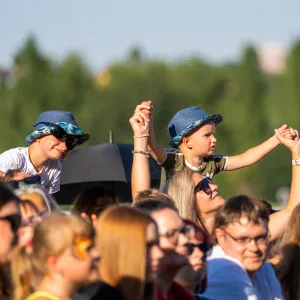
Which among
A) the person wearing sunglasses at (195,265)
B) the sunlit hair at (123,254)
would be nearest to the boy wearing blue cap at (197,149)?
the person wearing sunglasses at (195,265)

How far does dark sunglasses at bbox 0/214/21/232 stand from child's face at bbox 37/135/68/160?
10.5 ft

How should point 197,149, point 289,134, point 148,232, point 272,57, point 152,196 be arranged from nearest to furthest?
point 148,232 < point 152,196 < point 289,134 < point 197,149 < point 272,57

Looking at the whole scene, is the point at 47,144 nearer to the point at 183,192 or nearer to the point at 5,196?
the point at 183,192

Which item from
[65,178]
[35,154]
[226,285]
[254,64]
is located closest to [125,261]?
[226,285]

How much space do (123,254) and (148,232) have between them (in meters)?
0.16

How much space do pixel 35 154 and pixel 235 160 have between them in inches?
60.8

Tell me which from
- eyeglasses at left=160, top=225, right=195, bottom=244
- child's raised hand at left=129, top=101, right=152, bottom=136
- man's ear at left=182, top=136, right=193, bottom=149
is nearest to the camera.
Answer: eyeglasses at left=160, top=225, right=195, bottom=244

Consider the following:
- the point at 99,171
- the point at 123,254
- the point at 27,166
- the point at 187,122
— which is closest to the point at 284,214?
the point at 187,122

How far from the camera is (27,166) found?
8.01m

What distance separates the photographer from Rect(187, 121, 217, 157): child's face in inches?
320

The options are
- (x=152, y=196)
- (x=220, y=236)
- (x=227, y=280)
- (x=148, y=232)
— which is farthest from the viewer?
(x=152, y=196)

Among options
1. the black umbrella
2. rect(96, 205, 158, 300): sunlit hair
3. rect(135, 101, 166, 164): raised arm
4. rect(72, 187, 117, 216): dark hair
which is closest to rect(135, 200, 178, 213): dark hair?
rect(96, 205, 158, 300): sunlit hair

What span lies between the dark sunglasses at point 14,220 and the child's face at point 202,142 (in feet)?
11.4

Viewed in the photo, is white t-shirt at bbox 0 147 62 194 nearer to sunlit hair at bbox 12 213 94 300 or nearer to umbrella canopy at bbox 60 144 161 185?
umbrella canopy at bbox 60 144 161 185
